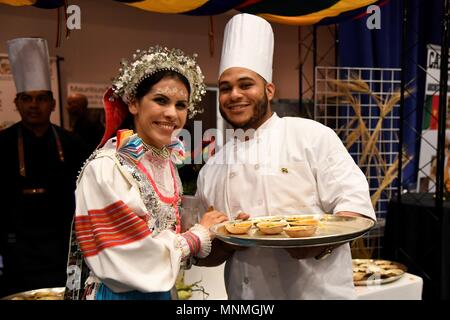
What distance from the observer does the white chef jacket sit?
4.92 feet

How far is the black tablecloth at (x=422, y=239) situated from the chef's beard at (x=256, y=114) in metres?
1.34

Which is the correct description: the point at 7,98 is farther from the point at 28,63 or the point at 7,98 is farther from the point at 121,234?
the point at 121,234

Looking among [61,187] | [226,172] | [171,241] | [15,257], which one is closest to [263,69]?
[226,172]

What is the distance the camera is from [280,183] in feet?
4.94

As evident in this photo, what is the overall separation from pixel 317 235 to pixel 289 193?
0.28 metres

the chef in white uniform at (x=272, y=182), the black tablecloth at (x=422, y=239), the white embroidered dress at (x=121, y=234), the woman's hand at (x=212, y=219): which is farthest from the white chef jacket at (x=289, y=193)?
the black tablecloth at (x=422, y=239)

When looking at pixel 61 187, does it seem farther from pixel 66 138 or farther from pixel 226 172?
pixel 226 172

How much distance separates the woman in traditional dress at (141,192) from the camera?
1.17m

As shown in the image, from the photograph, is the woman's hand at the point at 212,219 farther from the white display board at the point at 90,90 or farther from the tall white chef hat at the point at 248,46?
the white display board at the point at 90,90

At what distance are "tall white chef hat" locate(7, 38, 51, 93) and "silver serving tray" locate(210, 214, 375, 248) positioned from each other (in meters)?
1.02

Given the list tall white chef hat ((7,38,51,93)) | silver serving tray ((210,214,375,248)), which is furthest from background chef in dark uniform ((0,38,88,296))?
silver serving tray ((210,214,375,248))

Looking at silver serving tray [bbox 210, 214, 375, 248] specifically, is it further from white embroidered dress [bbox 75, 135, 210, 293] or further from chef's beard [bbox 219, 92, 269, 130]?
chef's beard [bbox 219, 92, 269, 130]

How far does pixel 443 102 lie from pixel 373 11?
2.17ft

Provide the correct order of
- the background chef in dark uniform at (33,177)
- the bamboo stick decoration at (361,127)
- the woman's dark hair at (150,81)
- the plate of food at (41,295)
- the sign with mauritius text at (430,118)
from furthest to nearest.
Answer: the sign with mauritius text at (430,118) → the bamboo stick decoration at (361,127) → the background chef in dark uniform at (33,177) → the plate of food at (41,295) → the woman's dark hair at (150,81)
